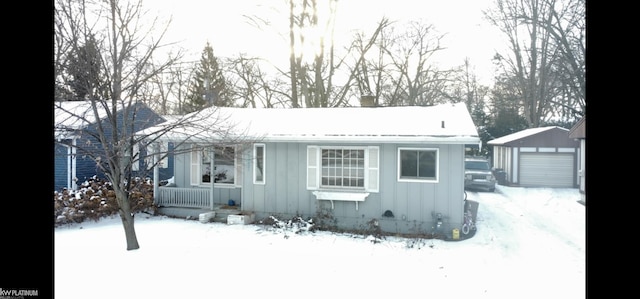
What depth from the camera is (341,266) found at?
19.0ft

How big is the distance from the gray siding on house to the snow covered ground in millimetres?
652

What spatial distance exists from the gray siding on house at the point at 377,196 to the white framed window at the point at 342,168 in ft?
0.55

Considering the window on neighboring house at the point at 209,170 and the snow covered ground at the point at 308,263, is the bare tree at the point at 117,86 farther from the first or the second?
the window on neighboring house at the point at 209,170

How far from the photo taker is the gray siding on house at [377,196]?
26.5 feet

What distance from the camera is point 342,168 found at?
8766mm

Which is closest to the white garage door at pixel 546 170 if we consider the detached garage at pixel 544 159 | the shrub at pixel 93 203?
the detached garage at pixel 544 159

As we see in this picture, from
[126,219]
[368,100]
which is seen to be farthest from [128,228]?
[368,100]

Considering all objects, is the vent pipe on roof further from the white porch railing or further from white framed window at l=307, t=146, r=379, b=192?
the white porch railing

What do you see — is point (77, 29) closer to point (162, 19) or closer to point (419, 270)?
point (162, 19)

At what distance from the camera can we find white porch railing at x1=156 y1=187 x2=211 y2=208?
9.62 m

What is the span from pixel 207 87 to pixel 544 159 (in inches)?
593

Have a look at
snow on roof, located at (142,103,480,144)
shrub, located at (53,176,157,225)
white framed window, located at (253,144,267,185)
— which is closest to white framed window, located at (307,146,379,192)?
snow on roof, located at (142,103,480,144)
